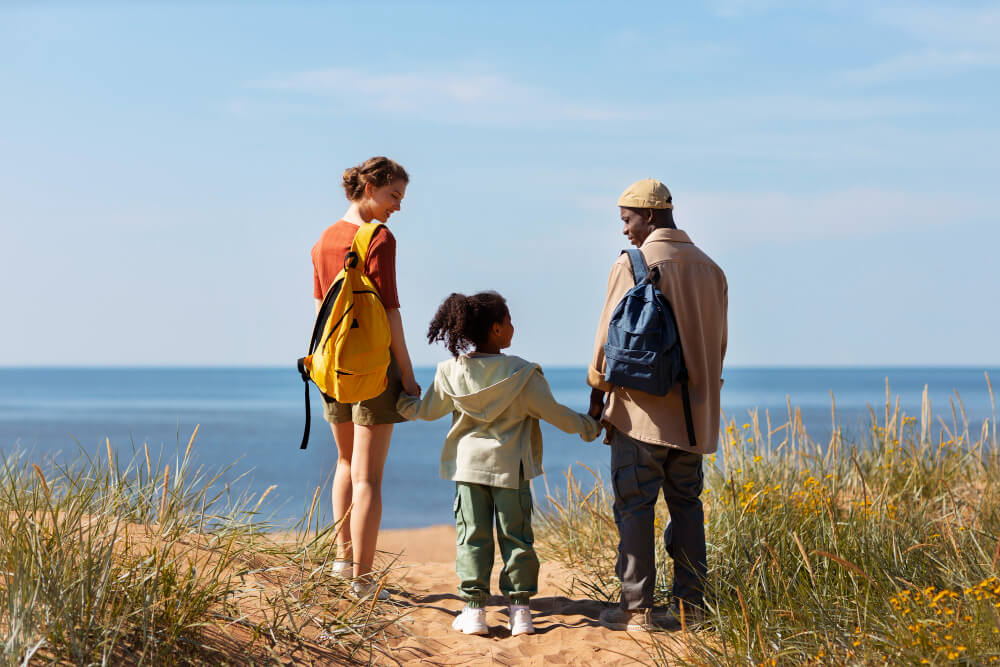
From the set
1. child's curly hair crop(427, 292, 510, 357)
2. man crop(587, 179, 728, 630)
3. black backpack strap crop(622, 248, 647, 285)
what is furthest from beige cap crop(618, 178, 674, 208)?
child's curly hair crop(427, 292, 510, 357)

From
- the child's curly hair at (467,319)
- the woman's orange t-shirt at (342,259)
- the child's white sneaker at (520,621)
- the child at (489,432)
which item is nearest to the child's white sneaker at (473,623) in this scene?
the child at (489,432)

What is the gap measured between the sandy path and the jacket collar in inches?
73.5

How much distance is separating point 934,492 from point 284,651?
5.11 meters

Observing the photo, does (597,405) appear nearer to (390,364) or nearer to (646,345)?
(646,345)

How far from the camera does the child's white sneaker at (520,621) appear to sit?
434 cm

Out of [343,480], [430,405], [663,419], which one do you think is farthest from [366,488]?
[663,419]

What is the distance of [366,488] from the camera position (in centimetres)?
451

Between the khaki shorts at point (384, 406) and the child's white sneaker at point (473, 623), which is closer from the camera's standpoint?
the child's white sneaker at point (473, 623)

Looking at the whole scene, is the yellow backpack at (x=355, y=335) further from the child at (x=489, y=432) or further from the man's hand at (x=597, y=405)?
the man's hand at (x=597, y=405)

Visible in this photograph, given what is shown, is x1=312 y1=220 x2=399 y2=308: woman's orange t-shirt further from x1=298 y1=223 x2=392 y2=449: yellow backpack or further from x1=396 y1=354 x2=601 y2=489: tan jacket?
→ x1=396 y1=354 x2=601 y2=489: tan jacket

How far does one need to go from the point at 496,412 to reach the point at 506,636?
1.13 meters

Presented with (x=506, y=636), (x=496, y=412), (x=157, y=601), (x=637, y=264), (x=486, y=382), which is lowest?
(x=506, y=636)

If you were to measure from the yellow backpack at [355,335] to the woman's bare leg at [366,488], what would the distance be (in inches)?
9.8

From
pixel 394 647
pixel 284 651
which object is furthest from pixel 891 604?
pixel 284 651
